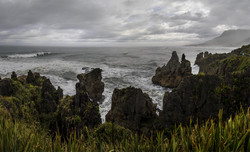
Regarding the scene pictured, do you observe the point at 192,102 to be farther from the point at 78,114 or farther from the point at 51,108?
the point at 51,108

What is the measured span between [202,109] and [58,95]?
16248mm

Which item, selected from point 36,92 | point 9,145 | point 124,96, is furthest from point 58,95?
point 9,145

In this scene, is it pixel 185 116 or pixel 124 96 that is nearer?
pixel 185 116

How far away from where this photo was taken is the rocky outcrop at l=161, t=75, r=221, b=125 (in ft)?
44.6

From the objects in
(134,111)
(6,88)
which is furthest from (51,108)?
(134,111)

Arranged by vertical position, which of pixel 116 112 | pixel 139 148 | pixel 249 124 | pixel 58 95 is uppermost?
pixel 249 124

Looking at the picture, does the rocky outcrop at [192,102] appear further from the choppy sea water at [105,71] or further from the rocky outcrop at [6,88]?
the rocky outcrop at [6,88]

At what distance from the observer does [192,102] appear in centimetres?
1389

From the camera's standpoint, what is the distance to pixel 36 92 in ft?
56.0

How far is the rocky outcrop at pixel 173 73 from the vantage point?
35281 millimetres

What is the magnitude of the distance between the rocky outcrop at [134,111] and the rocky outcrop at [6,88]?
35.9ft

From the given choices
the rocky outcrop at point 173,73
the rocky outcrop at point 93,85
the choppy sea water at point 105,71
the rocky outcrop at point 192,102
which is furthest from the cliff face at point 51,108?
the rocky outcrop at point 173,73

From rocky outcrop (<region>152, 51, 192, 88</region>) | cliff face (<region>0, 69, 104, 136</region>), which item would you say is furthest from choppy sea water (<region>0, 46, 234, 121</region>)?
cliff face (<region>0, 69, 104, 136</region>)

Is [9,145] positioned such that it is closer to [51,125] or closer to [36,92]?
[51,125]
